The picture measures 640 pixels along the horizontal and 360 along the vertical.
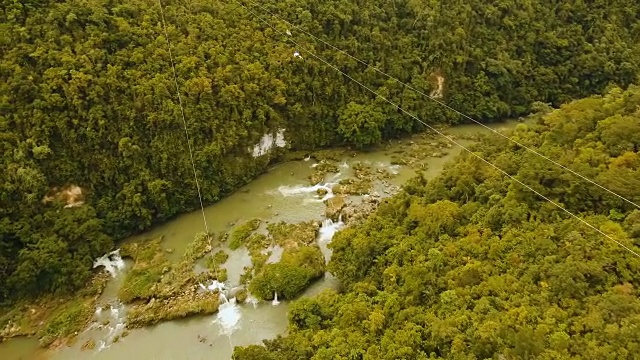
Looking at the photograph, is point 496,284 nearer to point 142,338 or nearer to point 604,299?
point 604,299

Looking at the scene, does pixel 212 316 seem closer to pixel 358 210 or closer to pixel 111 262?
pixel 111 262

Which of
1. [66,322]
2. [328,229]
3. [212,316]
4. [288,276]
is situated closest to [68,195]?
[66,322]

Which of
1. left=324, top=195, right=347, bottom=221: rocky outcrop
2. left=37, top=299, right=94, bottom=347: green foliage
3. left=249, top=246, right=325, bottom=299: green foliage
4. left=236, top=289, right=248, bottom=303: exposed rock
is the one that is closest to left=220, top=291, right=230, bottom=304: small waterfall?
left=236, top=289, right=248, bottom=303: exposed rock

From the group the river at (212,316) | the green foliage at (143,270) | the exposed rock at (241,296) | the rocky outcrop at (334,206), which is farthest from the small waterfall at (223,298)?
the rocky outcrop at (334,206)

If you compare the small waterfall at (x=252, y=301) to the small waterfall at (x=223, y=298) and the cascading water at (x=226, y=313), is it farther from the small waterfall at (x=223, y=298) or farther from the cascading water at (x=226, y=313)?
the small waterfall at (x=223, y=298)

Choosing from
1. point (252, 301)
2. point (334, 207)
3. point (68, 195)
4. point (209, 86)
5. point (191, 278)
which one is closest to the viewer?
point (252, 301)

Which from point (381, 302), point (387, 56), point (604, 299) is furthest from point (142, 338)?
point (387, 56)
